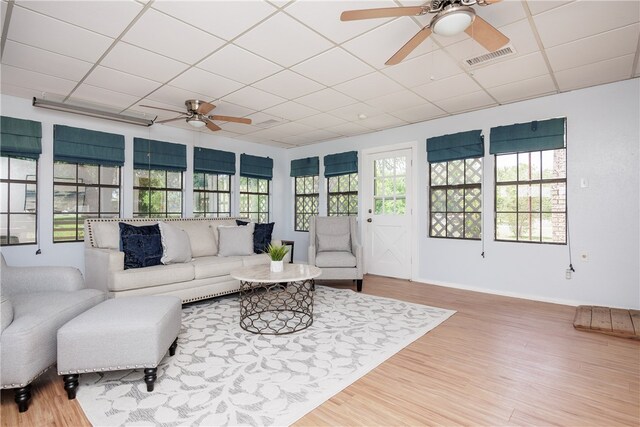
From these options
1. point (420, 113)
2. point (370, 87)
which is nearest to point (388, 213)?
point (420, 113)

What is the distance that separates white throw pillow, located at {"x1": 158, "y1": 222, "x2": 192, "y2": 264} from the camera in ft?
12.4

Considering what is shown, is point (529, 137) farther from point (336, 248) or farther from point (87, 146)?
point (87, 146)

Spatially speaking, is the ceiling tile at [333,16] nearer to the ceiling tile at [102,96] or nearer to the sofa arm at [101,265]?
the ceiling tile at [102,96]

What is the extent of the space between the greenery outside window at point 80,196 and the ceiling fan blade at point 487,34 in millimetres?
4868

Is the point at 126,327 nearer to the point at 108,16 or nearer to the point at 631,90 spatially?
the point at 108,16

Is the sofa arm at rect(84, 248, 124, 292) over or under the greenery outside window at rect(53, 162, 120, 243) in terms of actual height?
under

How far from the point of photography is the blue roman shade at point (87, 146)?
165 inches

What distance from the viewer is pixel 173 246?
Answer: 12.5 ft

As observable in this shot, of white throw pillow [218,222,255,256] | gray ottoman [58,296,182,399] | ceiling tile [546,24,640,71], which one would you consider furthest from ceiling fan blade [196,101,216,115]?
ceiling tile [546,24,640,71]

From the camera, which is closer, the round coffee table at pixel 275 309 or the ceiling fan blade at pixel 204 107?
the round coffee table at pixel 275 309

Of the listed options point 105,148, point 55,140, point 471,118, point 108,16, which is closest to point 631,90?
point 471,118

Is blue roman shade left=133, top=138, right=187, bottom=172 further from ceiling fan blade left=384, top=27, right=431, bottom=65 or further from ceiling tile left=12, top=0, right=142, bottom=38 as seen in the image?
ceiling fan blade left=384, top=27, right=431, bottom=65

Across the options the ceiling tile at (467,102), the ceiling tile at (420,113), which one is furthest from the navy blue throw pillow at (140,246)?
the ceiling tile at (467,102)

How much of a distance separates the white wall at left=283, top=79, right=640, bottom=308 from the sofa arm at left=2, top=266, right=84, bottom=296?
464 cm
